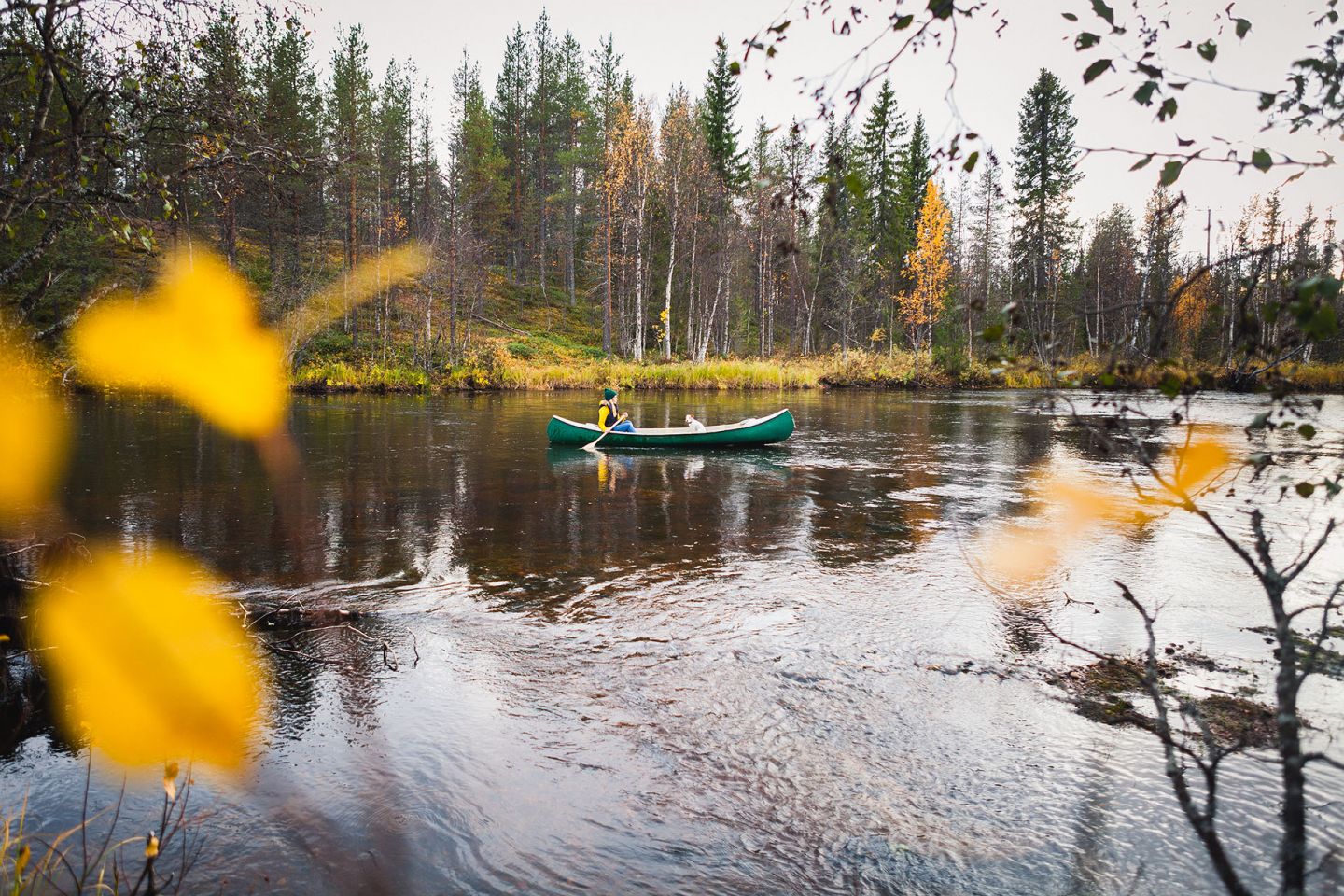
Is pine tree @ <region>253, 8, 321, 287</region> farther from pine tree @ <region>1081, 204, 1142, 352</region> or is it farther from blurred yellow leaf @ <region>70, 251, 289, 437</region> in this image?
pine tree @ <region>1081, 204, 1142, 352</region>

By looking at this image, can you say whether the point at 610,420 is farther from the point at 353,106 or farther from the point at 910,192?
the point at 910,192

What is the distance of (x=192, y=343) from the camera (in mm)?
35938

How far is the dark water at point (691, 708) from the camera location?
12.8 ft

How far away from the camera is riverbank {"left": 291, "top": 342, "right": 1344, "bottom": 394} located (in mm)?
35688

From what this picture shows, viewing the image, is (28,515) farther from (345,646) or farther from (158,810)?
(158,810)

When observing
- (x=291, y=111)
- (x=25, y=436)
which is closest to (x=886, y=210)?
(x=291, y=111)

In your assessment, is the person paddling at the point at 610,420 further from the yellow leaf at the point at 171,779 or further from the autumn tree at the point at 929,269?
the autumn tree at the point at 929,269

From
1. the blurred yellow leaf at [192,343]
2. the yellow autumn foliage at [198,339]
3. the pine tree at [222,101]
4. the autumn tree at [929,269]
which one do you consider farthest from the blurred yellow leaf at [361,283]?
the pine tree at [222,101]

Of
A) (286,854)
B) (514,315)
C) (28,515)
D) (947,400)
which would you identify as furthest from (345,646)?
(514,315)

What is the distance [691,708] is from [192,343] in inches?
1506

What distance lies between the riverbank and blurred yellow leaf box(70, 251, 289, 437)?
90.9 inches

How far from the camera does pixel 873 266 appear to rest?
54.0 meters

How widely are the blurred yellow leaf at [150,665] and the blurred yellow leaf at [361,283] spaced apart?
32.2 m

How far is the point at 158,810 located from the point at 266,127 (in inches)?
175
